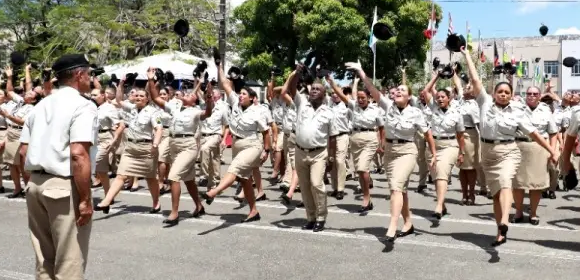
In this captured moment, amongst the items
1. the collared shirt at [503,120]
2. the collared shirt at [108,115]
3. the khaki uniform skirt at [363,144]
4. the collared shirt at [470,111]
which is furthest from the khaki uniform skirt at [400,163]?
the collared shirt at [108,115]

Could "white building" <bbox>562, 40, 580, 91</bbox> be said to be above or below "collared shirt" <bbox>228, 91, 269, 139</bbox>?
above

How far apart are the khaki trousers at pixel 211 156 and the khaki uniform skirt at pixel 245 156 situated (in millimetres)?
2510

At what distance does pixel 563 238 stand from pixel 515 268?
166cm

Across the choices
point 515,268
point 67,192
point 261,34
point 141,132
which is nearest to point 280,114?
point 141,132

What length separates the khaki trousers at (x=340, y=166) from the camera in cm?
972

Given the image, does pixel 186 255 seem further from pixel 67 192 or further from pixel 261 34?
pixel 261 34

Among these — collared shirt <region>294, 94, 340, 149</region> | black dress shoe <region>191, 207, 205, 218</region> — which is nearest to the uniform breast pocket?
collared shirt <region>294, 94, 340, 149</region>

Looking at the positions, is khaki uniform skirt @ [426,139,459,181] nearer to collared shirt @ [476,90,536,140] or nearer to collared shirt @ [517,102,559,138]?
collared shirt @ [517,102,559,138]

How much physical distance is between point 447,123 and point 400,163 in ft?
7.34

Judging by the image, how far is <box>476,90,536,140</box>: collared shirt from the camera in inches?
253

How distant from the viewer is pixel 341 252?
610 cm

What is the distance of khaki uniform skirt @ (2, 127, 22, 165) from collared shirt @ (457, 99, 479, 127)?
729 centimetres

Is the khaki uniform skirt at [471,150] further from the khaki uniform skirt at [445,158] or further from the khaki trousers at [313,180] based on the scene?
the khaki trousers at [313,180]

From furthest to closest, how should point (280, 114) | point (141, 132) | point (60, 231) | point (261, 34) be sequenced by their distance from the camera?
point (261, 34), point (280, 114), point (141, 132), point (60, 231)
